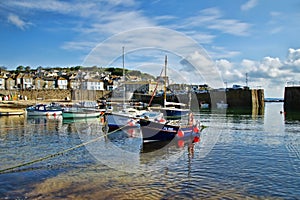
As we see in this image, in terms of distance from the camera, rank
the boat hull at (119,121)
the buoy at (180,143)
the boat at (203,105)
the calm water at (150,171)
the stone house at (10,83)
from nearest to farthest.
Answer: the calm water at (150,171) < the buoy at (180,143) < the boat hull at (119,121) < the boat at (203,105) < the stone house at (10,83)

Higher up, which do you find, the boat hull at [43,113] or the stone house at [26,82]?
the stone house at [26,82]

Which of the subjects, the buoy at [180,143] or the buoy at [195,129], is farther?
the buoy at [195,129]

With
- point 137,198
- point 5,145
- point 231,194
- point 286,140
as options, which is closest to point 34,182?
point 137,198

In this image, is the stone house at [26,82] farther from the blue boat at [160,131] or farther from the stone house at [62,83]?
the blue boat at [160,131]

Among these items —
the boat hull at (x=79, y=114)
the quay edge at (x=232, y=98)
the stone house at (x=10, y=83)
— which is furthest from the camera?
the stone house at (x=10, y=83)

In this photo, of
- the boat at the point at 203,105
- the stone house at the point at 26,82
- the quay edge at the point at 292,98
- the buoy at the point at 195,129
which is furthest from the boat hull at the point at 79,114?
the stone house at the point at 26,82

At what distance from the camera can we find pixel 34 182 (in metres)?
12.0

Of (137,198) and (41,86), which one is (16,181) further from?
(41,86)

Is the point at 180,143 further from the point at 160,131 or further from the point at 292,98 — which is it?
the point at 292,98

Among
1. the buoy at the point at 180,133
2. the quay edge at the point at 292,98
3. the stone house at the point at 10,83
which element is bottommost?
the buoy at the point at 180,133

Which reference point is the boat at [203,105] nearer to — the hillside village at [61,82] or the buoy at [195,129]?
the hillside village at [61,82]

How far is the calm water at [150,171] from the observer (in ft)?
36.6

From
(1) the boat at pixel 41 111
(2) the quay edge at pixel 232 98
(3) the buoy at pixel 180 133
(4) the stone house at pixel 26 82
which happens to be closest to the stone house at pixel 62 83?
(4) the stone house at pixel 26 82

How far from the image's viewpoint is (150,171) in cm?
1409
